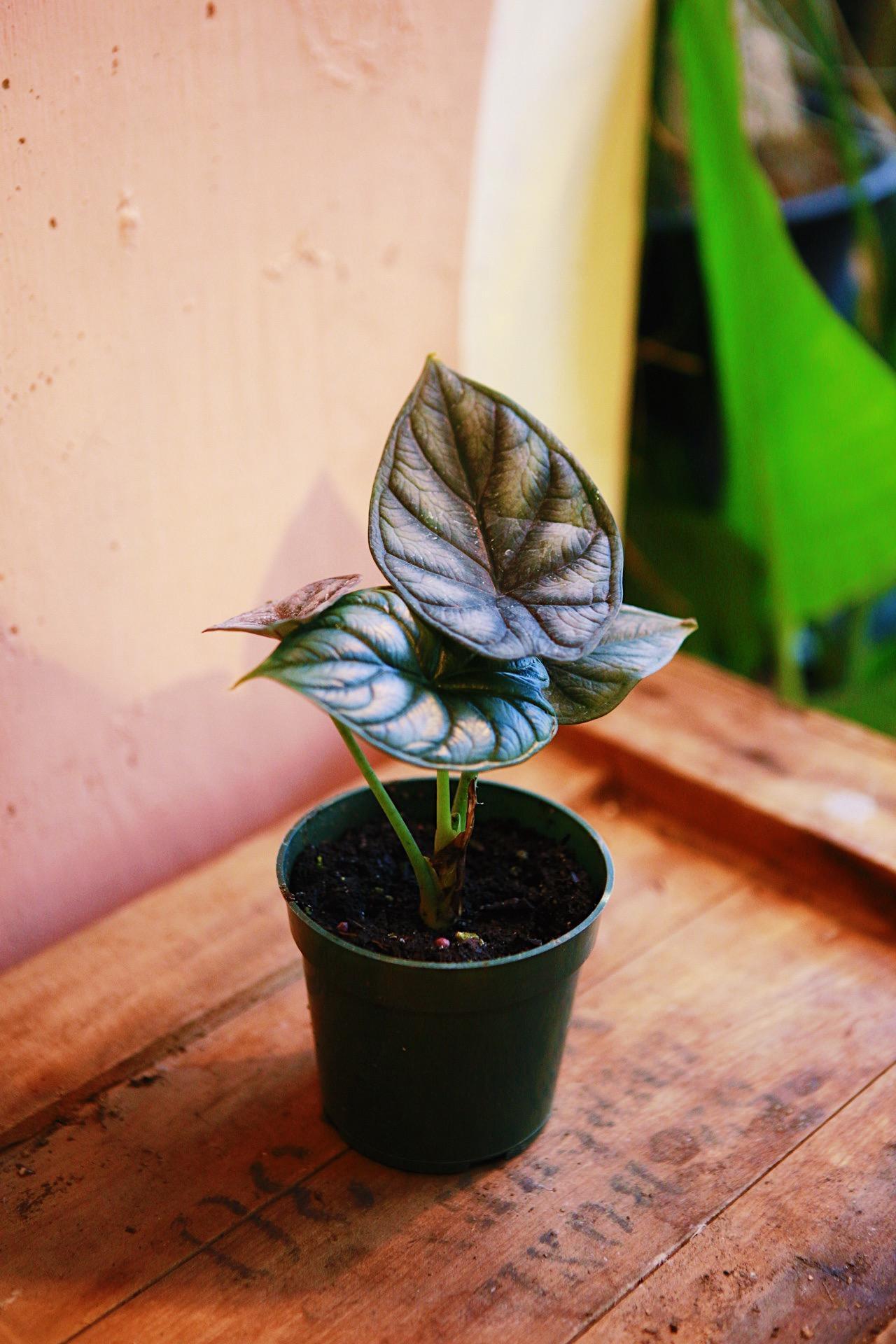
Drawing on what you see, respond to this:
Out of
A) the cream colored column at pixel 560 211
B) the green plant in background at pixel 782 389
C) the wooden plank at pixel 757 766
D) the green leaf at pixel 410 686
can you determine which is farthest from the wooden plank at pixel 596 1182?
the cream colored column at pixel 560 211

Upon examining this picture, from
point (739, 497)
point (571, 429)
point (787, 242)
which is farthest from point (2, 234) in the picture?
point (739, 497)

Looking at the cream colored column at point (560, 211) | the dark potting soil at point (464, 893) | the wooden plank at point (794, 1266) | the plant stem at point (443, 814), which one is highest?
the cream colored column at point (560, 211)

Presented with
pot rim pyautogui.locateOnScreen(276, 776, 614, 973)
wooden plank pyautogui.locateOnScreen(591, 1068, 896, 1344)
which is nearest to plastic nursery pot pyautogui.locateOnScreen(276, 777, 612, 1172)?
→ pot rim pyautogui.locateOnScreen(276, 776, 614, 973)

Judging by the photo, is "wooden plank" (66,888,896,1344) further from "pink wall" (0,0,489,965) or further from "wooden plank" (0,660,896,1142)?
"pink wall" (0,0,489,965)

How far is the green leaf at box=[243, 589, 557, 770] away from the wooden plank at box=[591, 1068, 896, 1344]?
1.21ft

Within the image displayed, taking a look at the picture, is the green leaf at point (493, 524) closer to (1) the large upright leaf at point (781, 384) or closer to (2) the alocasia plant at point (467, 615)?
(2) the alocasia plant at point (467, 615)

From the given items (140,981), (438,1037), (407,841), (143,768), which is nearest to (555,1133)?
(438,1037)

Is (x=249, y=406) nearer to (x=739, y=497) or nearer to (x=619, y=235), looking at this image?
(x=619, y=235)

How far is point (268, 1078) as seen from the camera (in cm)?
91

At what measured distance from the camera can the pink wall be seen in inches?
34.6

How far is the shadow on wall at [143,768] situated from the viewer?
A: 100cm

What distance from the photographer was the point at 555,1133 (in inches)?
33.9

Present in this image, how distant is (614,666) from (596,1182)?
38 centimetres

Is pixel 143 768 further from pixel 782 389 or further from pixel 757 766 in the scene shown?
pixel 782 389
